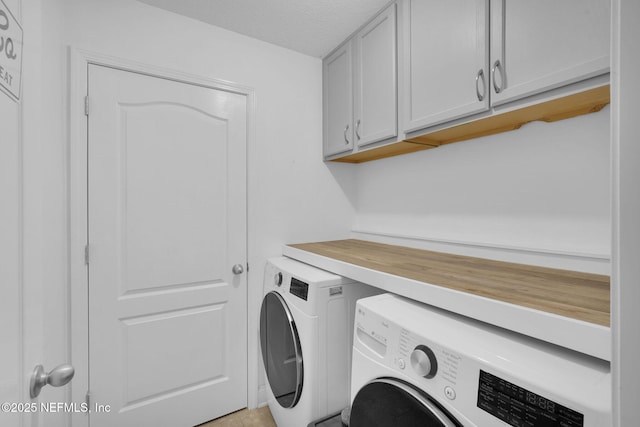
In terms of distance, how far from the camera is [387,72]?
1581mm

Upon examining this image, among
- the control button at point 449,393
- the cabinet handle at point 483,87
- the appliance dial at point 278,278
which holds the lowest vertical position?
the control button at point 449,393

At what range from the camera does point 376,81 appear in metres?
1.66

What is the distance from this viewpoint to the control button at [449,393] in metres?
0.65

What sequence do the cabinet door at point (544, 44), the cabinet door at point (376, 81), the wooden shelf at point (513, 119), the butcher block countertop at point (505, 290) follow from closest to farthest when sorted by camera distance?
the butcher block countertop at point (505, 290) < the cabinet door at point (544, 44) < the wooden shelf at point (513, 119) < the cabinet door at point (376, 81)

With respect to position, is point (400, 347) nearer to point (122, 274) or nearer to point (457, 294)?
point (457, 294)

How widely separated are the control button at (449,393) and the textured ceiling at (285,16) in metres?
1.80

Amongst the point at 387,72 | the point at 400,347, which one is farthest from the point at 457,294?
the point at 387,72

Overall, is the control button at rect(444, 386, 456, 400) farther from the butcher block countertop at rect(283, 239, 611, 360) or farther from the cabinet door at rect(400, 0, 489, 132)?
the cabinet door at rect(400, 0, 489, 132)

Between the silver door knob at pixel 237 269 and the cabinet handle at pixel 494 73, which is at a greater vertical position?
the cabinet handle at pixel 494 73

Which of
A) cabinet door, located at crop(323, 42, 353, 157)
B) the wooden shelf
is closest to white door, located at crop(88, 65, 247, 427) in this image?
cabinet door, located at crop(323, 42, 353, 157)

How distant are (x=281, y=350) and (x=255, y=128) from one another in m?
1.36

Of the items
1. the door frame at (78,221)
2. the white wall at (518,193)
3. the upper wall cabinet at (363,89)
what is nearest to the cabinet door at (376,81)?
the upper wall cabinet at (363,89)

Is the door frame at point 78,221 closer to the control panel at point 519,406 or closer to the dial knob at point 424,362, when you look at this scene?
the dial knob at point 424,362

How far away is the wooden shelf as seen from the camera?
3.26ft
